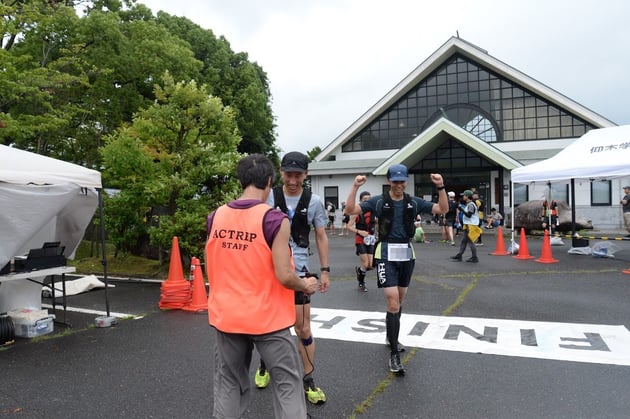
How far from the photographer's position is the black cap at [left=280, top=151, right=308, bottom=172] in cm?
347

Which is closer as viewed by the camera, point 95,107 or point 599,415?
point 599,415

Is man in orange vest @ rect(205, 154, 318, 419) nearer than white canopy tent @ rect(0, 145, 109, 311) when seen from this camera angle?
Yes

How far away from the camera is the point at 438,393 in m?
3.60

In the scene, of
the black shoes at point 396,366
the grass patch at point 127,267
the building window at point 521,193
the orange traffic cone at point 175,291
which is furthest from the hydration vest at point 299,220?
the building window at point 521,193

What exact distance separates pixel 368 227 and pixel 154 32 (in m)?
14.7

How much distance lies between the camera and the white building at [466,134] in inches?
884

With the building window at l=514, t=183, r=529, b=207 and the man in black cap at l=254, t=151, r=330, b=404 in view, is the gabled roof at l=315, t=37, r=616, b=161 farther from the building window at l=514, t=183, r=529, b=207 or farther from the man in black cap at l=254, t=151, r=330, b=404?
the man in black cap at l=254, t=151, r=330, b=404

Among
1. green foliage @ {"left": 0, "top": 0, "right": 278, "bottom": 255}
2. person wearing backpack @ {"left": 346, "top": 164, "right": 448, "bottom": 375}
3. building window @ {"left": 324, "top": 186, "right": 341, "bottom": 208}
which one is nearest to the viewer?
person wearing backpack @ {"left": 346, "top": 164, "right": 448, "bottom": 375}

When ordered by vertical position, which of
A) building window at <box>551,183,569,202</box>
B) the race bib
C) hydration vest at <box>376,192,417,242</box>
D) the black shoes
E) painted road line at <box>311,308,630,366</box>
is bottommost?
painted road line at <box>311,308,630,366</box>

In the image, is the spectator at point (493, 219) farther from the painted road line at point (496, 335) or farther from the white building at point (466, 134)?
the painted road line at point (496, 335)

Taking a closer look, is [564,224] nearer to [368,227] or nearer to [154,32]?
[368,227]

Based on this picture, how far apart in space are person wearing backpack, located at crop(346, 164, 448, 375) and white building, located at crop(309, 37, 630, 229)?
18.5 m

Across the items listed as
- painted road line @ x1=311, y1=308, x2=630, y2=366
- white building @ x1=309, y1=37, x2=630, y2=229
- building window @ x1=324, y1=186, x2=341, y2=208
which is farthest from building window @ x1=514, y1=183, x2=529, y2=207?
painted road line @ x1=311, y1=308, x2=630, y2=366

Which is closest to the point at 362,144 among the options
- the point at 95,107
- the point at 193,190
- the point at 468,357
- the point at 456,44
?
the point at 456,44
